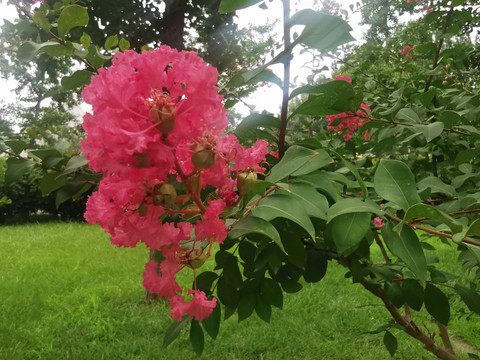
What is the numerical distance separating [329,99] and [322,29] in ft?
0.44

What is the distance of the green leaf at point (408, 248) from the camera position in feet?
1.82

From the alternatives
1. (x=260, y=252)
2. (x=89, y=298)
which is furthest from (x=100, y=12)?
(x=260, y=252)

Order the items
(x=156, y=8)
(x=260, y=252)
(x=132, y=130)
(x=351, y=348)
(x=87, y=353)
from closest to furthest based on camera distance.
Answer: (x=132, y=130)
(x=260, y=252)
(x=87, y=353)
(x=351, y=348)
(x=156, y=8)

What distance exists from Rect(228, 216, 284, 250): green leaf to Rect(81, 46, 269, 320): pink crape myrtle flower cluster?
0.07 feet

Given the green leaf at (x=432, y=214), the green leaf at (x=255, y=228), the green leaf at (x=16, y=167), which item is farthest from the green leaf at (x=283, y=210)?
the green leaf at (x=16, y=167)

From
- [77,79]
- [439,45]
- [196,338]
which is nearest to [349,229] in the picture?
[196,338]

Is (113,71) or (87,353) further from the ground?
(113,71)

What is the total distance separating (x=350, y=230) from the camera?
1.89 ft

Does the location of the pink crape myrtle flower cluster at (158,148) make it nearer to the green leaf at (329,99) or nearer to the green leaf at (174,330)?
the green leaf at (329,99)

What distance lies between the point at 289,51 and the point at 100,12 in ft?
9.13

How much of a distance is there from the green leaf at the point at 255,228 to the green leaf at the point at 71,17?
594mm

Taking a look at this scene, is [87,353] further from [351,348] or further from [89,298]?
[351,348]

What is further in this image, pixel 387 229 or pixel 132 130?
pixel 387 229

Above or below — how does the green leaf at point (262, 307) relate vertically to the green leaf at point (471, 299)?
above
